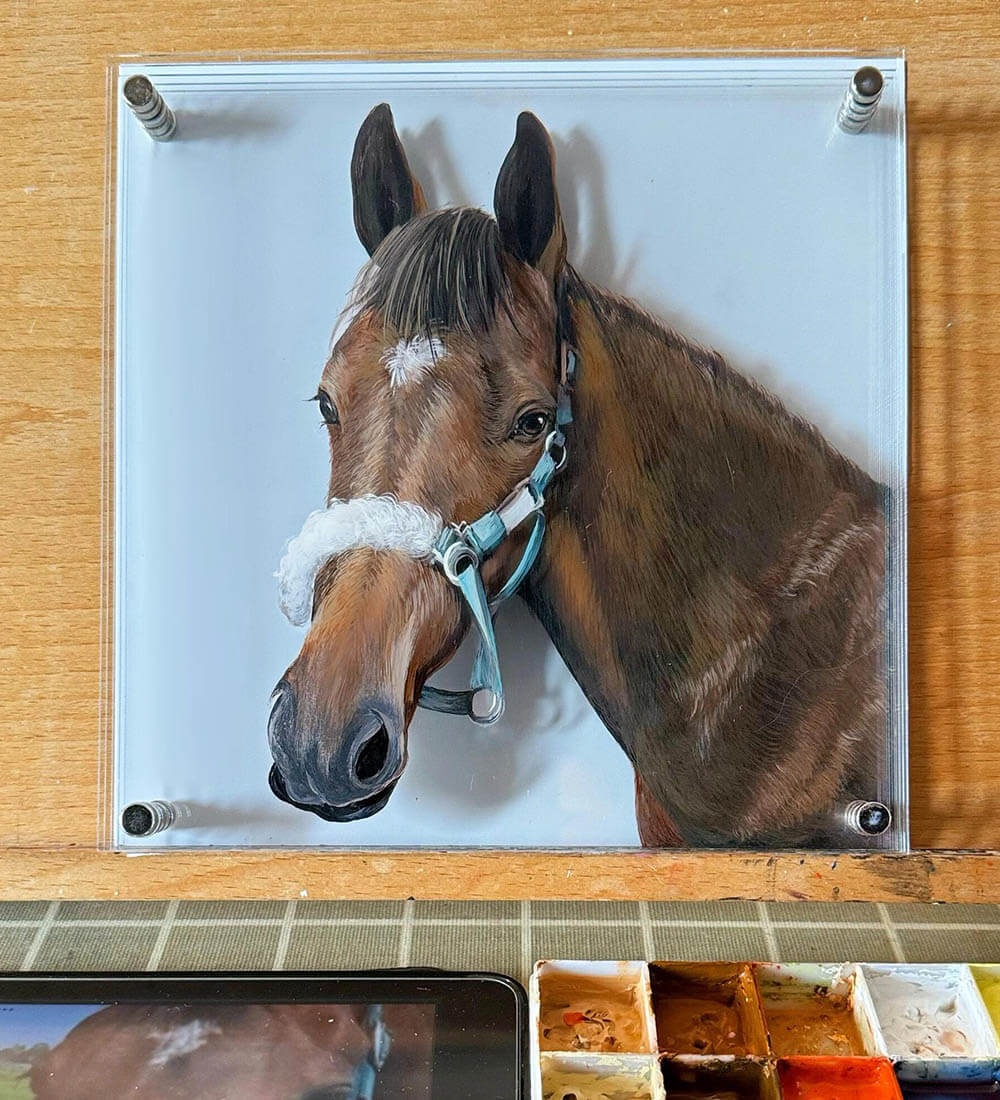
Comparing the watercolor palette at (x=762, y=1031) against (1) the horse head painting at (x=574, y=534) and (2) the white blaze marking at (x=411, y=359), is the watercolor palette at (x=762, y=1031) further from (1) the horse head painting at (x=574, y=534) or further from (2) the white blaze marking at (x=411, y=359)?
(2) the white blaze marking at (x=411, y=359)

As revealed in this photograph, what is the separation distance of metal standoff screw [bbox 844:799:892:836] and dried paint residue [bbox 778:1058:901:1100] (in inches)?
4.7

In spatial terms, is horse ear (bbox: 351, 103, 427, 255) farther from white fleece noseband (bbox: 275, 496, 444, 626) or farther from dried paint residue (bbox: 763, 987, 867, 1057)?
dried paint residue (bbox: 763, 987, 867, 1057)

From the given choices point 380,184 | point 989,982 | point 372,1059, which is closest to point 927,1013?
point 989,982

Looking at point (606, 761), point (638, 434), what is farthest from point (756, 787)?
point (638, 434)

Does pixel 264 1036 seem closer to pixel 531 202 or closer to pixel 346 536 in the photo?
pixel 346 536

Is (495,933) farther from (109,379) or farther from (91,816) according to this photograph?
(109,379)

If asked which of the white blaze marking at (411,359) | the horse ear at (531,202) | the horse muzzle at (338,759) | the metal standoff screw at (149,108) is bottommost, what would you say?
the horse muzzle at (338,759)

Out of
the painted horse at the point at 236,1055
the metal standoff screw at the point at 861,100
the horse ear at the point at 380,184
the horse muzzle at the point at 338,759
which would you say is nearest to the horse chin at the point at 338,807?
the horse muzzle at the point at 338,759

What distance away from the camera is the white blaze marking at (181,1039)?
1.79 feet

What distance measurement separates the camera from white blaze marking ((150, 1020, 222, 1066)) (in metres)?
0.54

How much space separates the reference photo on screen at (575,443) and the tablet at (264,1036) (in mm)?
85

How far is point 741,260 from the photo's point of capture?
57 cm

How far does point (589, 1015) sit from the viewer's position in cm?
55

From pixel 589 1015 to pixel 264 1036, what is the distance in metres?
0.18
